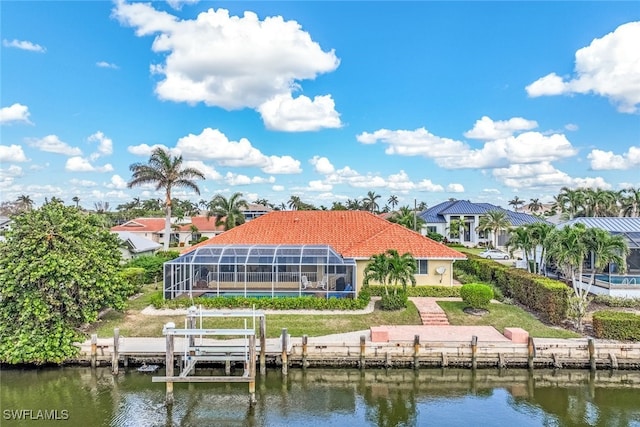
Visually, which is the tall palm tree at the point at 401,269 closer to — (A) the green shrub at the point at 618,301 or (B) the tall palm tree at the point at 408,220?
(A) the green shrub at the point at 618,301

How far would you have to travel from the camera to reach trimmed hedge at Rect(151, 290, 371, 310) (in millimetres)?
26906

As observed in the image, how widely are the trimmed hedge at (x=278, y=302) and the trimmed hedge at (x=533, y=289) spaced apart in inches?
389

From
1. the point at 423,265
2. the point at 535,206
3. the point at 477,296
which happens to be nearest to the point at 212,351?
the point at 477,296

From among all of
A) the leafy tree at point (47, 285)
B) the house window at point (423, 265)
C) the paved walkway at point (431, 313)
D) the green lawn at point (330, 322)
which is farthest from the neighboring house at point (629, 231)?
the leafy tree at point (47, 285)

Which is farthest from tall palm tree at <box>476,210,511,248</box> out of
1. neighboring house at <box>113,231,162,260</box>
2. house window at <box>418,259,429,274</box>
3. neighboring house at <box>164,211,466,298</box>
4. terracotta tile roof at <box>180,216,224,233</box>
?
neighboring house at <box>113,231,162,260</box>

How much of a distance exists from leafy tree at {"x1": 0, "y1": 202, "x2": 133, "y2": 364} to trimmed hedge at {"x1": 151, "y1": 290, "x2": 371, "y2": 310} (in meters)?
4.82

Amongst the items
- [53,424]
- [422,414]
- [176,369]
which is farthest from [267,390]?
[53,424]

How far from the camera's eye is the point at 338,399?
17812 millimetres

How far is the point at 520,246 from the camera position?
34.8 meters

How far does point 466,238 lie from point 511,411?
182 feet

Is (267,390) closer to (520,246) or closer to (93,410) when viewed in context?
(93,410)

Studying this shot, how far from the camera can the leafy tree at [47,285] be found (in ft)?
65.1

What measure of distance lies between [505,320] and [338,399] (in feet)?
39.5

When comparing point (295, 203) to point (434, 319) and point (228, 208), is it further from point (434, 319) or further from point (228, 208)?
point (434, 319)
